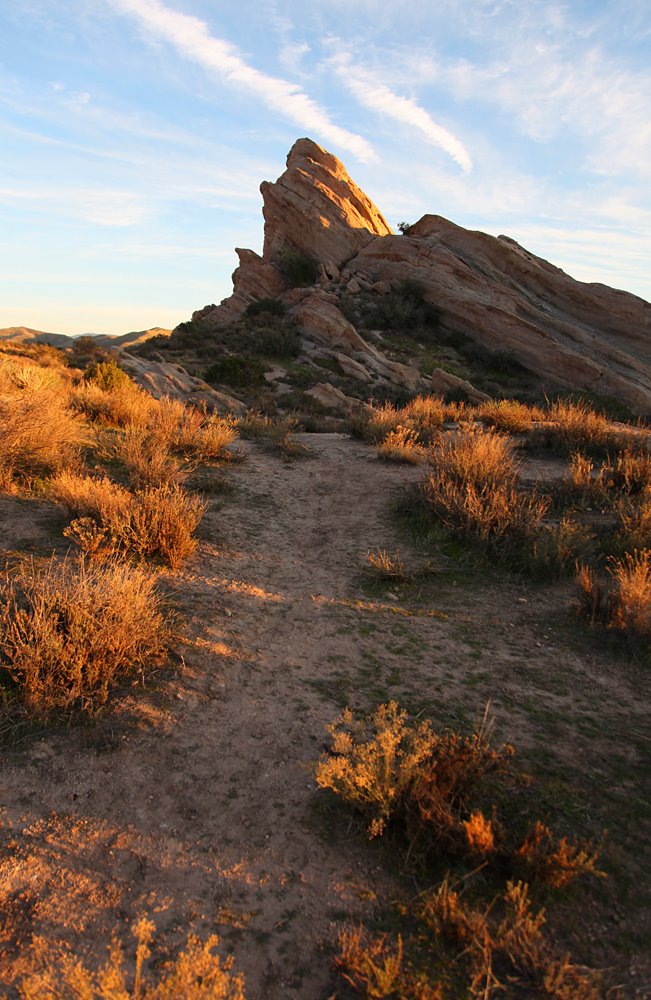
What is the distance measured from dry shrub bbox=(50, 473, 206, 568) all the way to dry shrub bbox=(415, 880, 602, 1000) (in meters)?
3.97

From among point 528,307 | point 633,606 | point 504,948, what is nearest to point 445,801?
point 504,948

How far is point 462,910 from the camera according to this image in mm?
2256

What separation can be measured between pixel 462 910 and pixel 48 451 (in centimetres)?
682

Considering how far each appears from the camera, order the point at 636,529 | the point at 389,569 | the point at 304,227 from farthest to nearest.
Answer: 1. the point at 304,227
2. the point at 636,529
3. the point at 389,569

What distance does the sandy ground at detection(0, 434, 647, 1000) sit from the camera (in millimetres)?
2314

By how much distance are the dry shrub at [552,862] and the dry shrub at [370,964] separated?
66 cm

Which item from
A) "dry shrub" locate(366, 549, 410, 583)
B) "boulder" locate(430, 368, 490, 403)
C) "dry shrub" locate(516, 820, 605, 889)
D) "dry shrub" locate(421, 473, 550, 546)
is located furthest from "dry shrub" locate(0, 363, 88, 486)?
"boulder" locate(430, 368, 490, 403)

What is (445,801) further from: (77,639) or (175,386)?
(175,386)

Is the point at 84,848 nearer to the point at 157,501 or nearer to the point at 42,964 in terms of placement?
the point at 42,964

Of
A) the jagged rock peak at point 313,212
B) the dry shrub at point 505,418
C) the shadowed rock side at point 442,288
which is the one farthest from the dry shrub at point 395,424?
the jagged rock peak at point 313,212

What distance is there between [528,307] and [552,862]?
34884mm

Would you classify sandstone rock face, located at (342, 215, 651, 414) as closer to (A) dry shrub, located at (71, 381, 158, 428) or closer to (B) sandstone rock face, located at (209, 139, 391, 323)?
(B) sandstone rock face, located at (209, 139, 391, 323)

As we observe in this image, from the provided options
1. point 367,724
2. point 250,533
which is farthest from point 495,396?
point 367,724

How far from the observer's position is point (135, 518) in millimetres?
5570
